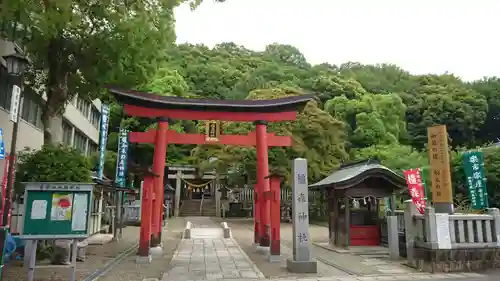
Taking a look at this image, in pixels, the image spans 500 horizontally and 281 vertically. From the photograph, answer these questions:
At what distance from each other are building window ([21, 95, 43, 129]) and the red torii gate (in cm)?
496

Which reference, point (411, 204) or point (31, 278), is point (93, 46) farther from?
point (411, 204)

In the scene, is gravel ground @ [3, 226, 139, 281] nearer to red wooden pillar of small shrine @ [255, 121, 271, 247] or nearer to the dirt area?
the dirt area

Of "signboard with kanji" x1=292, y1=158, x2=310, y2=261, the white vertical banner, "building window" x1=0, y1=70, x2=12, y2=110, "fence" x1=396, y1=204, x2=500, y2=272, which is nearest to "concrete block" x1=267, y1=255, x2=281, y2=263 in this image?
"signboard with kanji" x1=292, y1=158, x2=310, y2=261

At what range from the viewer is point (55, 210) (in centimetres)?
826

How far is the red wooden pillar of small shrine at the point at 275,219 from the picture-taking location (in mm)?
12297

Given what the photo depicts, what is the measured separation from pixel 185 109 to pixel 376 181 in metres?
8.17

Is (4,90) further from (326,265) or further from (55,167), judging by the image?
(326,265)

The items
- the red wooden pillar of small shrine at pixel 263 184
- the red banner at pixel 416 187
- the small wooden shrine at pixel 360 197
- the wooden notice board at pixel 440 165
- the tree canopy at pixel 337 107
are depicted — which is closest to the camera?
the wooden notice board at pixel 440 165

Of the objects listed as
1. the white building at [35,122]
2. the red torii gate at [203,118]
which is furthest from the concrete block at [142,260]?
the white building at [35,122]

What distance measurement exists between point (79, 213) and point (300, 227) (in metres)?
5.84

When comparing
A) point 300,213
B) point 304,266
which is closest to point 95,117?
point 300,213

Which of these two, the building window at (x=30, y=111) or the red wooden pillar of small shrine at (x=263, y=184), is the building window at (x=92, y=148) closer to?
the building window at (x=30, y=111)

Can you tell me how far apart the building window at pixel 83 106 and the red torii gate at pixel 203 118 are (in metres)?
12.2

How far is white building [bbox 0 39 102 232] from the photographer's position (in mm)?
13062
